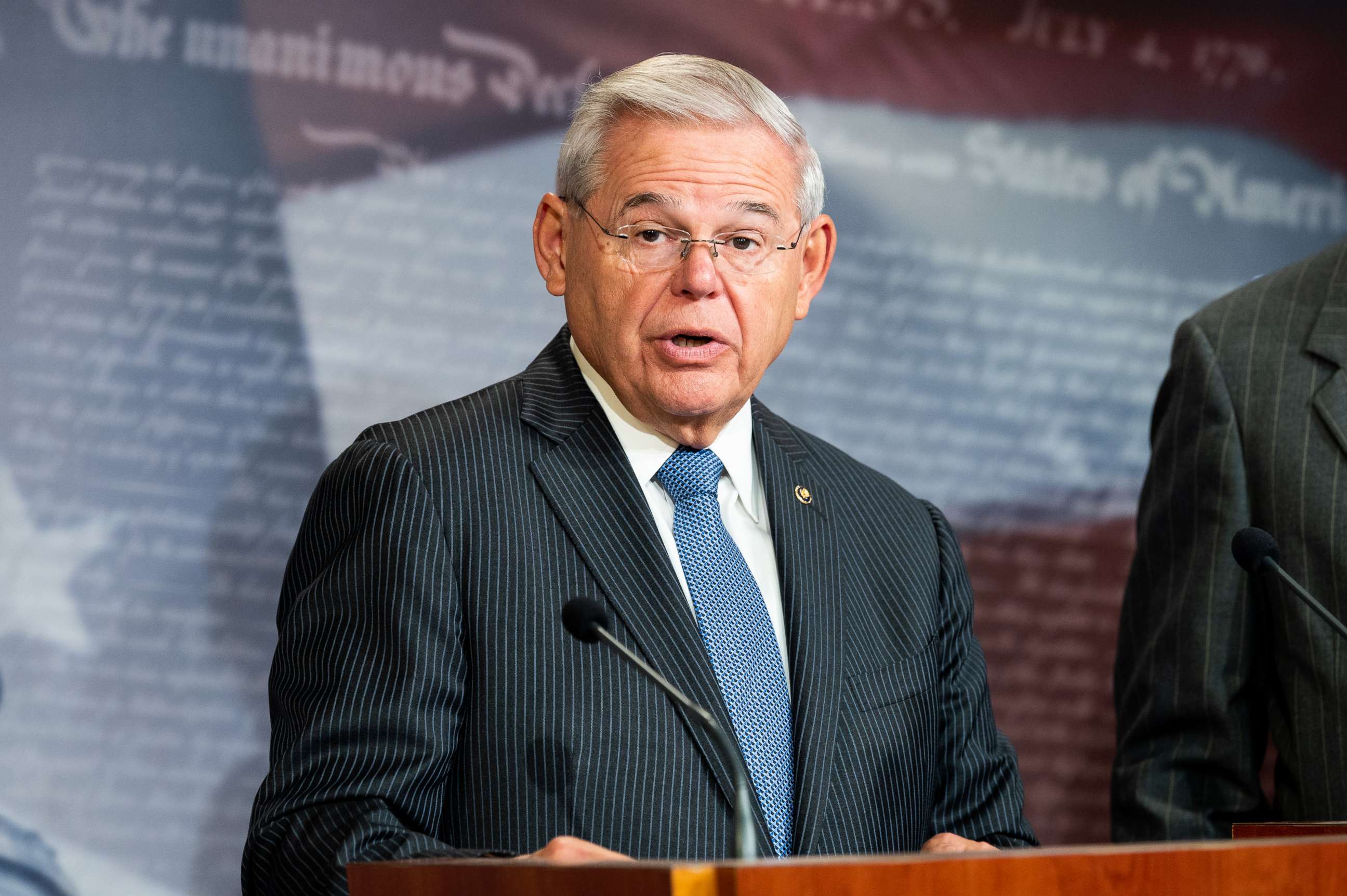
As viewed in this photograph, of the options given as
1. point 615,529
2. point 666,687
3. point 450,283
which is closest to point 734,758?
point 666,687

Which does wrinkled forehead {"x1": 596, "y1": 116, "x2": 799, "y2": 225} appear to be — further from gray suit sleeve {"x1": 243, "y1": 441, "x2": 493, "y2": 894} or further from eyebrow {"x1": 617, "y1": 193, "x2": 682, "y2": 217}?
gray suit sleeve {"x1": 243, "y1": 441, "x2": 493, "y2": 894}

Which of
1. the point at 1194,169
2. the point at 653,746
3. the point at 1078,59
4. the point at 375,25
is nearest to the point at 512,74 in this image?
the point at 375,25

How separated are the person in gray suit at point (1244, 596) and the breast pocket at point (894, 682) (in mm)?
450

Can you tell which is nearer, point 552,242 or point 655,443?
point 655,443

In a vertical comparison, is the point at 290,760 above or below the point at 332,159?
below

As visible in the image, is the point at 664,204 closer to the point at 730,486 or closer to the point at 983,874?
the point at 730,486

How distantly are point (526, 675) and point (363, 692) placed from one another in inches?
7.7

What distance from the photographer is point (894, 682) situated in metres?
1.97

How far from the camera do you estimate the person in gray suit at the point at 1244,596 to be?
85.0 inches

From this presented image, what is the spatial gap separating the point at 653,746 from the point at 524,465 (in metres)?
0.41

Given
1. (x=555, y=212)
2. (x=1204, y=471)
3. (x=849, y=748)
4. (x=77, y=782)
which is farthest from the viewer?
(x=77, y=782)

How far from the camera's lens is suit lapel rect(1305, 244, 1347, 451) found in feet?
7.27

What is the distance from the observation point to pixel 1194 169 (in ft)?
11.6

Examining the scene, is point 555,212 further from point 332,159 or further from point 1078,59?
point 1078,59
